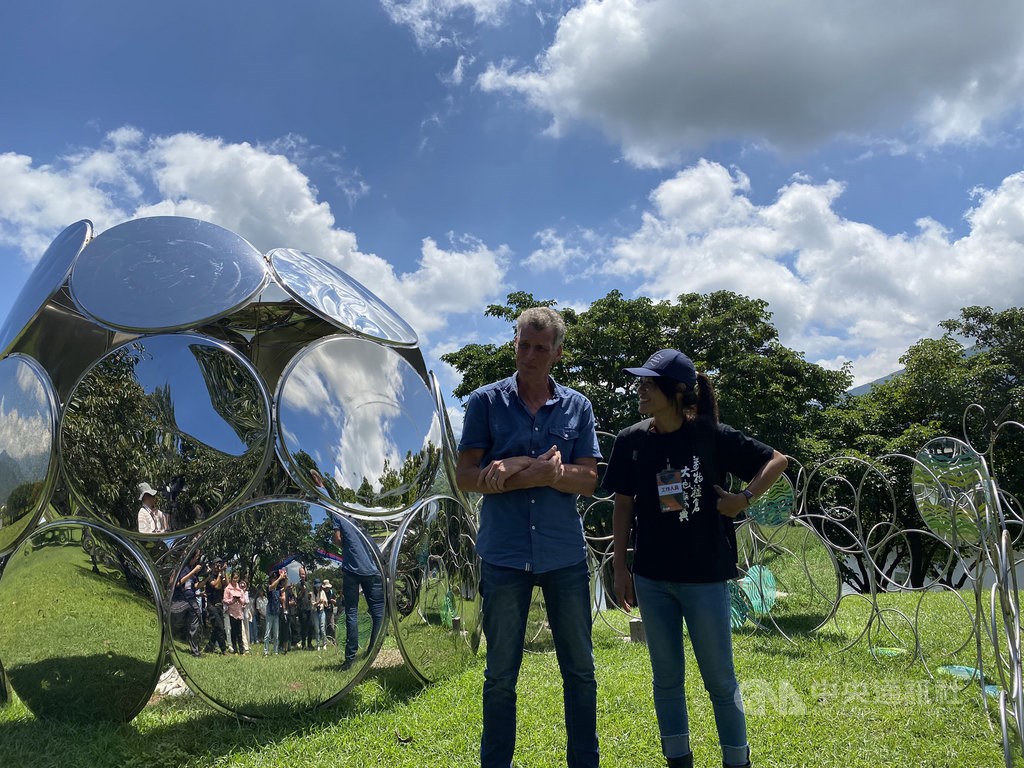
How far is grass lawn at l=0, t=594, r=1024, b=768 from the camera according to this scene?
11.3 feet

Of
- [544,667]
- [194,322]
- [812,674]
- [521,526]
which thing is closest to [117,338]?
[194,322]

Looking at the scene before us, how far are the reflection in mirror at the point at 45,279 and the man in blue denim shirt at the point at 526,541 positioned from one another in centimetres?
303

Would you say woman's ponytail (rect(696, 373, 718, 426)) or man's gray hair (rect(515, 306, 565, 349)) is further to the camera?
woman's ponytail (rect(696, 373, 718, 426))

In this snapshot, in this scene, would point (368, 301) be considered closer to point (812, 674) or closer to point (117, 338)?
point (117, 338)

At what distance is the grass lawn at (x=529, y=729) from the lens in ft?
11.3

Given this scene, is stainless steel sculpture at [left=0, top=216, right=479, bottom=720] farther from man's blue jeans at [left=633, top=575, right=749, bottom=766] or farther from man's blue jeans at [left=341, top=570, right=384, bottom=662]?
man's blue jeans at [left=633, top=575, right=749, bottom=766]

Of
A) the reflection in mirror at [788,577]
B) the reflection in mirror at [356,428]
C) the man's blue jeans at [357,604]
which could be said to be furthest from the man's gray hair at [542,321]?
the reflection in mirror at [788,577]

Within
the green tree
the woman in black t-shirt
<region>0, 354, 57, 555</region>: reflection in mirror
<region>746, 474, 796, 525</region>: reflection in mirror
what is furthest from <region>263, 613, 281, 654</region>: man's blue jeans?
the green tree

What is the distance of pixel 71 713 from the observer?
368 cm

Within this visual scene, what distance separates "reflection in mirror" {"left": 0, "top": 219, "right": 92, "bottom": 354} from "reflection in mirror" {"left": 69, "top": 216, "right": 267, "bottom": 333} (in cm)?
18

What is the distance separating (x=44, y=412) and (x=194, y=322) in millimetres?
903

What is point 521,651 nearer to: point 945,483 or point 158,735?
point 158,735

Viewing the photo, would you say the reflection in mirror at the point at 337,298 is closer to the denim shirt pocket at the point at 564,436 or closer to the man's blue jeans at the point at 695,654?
the denim shirt pocket at the point at 564,436
